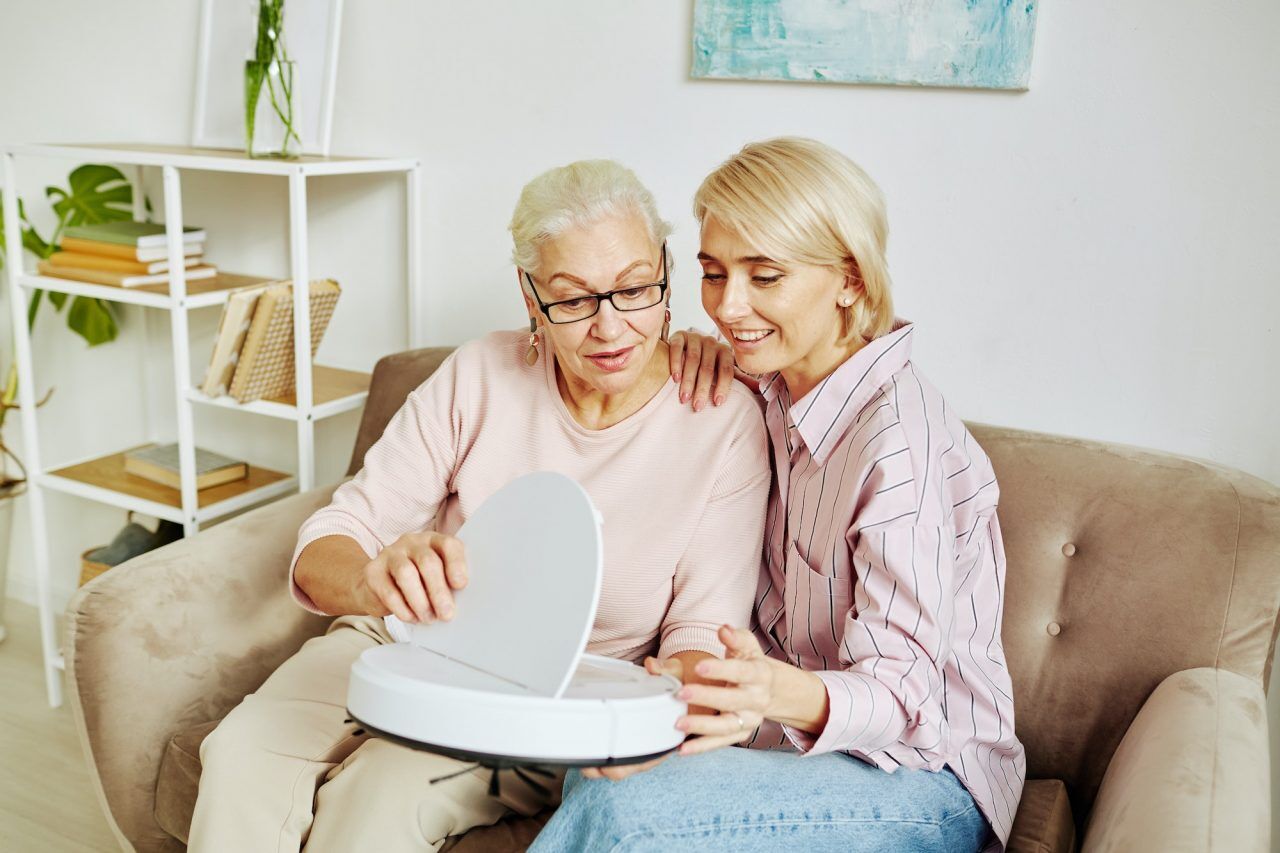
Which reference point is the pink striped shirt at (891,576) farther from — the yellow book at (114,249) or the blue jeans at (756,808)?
the yellow book at (114,249)

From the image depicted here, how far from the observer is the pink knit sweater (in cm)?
153

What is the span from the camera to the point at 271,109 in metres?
2.36

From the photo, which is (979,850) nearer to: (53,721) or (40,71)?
(53,721)

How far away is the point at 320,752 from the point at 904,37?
145 cm

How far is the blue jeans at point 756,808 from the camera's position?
117 cm

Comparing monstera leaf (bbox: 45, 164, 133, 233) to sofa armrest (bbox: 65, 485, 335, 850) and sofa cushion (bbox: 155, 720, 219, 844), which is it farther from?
sofa cushion (bbox: 155, 720, 219, 844)

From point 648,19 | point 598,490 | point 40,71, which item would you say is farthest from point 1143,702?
point 40,71

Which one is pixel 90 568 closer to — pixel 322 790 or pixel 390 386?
pixel 390 386

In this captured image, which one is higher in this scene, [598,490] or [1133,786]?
[598,490]

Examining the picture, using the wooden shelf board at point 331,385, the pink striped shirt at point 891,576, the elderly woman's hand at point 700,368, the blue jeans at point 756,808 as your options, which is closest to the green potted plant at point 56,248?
the wooden shelf board at point 331,385

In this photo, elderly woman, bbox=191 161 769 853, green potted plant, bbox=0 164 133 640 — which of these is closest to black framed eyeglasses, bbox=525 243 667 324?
elderly woman, bbox=191 161 769 853

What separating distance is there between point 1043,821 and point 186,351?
6.23ft

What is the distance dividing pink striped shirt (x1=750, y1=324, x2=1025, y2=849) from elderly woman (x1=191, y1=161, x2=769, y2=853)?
0.36 ft

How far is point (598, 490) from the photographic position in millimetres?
1572
